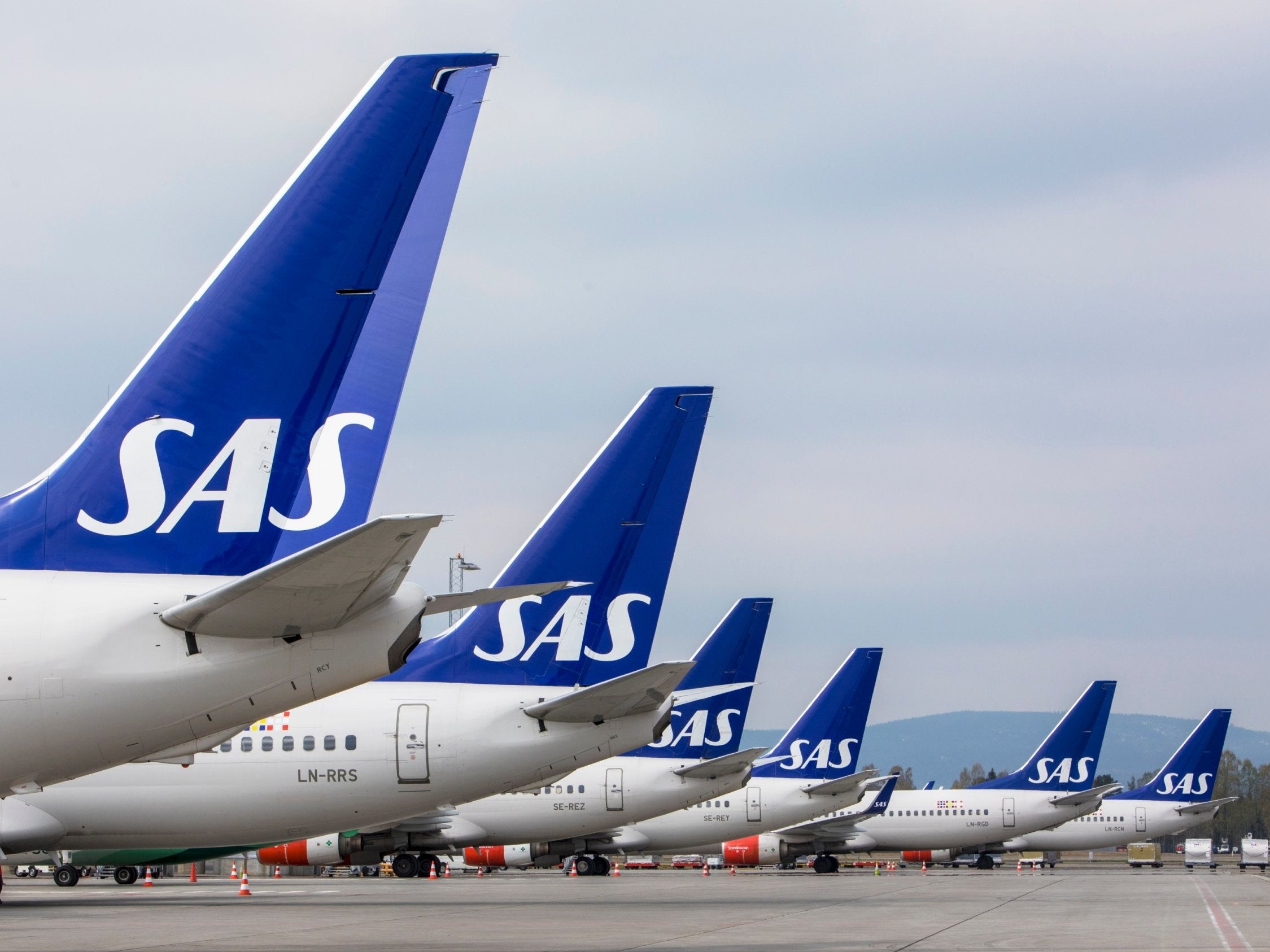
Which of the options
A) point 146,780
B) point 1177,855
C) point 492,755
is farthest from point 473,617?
point 1177,855

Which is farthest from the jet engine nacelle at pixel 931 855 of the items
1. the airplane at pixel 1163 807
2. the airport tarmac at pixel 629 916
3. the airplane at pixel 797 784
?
Result: the airport tarmac at pixel 629 916

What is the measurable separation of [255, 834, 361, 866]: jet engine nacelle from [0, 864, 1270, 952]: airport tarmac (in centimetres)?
75

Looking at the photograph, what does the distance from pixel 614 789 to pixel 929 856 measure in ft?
120

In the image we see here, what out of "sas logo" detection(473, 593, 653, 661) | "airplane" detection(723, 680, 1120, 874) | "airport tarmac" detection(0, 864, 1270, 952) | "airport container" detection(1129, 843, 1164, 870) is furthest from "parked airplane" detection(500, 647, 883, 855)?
"airport container" detection(1129, 843, 1164, 870)

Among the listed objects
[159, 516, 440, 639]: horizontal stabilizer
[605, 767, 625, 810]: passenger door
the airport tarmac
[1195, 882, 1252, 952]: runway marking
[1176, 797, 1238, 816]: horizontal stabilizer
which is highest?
[159, 516, 440, 639]: horizontal stabilizer

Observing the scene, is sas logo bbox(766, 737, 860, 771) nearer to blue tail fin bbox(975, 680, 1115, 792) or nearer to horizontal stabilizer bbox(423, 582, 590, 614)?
blue tail fin bbox(975, 680, 1115, 792)

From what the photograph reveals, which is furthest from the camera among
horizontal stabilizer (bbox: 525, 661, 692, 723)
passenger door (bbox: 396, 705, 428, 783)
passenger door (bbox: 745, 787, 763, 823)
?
passenger door (bbox: 745, 787, 763, 823)

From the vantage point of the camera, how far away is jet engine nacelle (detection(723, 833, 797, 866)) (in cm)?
5144

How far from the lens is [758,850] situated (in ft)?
169

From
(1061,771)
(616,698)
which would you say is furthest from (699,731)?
(1061,771)

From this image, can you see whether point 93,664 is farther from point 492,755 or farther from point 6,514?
point 492,755

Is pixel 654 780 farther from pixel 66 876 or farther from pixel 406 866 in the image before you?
pixel 66 876

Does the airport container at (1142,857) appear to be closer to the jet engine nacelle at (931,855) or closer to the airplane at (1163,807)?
the airplane at (1163,807)

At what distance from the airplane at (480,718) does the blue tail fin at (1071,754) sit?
40253 mm
